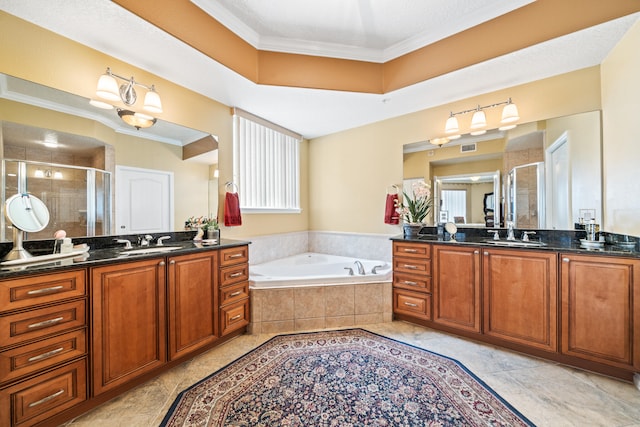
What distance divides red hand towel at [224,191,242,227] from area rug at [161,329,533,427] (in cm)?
135

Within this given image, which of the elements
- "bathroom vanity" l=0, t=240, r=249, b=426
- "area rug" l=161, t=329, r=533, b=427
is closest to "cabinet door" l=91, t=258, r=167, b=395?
"bathroom vanity" l=0, t=240, r=249, b=426

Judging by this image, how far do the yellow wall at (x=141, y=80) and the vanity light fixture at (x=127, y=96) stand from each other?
0.08 meters

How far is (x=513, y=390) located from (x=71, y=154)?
3.45 meters

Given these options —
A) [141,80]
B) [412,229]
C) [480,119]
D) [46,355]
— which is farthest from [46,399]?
[480,119]

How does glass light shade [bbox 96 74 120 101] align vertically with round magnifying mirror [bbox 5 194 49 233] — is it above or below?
above

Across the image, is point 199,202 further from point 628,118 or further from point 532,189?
point 628,118

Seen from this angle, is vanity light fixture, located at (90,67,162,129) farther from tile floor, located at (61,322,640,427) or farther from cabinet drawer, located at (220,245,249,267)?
tile floor, located at (61,322,640,427)

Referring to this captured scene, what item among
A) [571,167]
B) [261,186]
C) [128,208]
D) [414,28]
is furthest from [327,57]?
[571,167]

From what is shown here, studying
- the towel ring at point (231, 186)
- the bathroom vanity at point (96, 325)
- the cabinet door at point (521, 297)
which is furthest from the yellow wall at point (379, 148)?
the bathroom vanity at point (96, 325)

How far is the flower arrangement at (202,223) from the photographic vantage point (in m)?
2.51

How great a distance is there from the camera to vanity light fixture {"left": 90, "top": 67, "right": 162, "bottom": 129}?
1860 mm

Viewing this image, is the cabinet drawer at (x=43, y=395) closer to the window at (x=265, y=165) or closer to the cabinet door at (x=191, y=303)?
the cabinet door at (x=191, y=303)

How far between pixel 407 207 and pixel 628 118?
185cm

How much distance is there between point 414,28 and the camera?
7.41 feet
